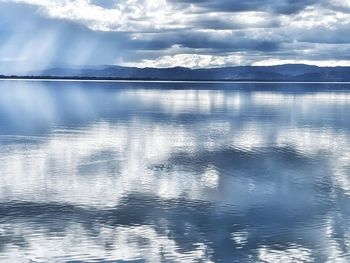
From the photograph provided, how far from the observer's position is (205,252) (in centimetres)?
1623

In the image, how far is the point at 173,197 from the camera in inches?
892

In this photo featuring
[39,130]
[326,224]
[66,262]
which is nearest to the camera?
[66,262]

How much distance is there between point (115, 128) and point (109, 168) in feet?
62.6

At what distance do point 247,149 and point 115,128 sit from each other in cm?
1480

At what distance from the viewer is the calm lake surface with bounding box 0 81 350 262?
16594 mm

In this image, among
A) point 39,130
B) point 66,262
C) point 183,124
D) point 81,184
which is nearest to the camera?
point 66,262

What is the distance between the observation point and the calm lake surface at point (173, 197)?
16594mm

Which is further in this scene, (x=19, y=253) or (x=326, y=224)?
(x=326, y=224)

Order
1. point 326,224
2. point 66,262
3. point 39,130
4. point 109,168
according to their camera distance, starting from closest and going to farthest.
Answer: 1. point 66,262
2. point 326,224
3. point 109,168
4. point 39,130

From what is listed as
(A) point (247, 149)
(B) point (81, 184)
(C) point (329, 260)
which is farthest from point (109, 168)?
(C) point (329, 260)

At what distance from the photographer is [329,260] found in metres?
15.8

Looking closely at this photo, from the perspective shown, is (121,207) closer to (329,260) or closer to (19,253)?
(19,253)

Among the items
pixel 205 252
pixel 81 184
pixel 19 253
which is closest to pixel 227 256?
pixel 205 252

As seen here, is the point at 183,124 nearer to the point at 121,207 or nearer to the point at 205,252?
the point at 121,207
